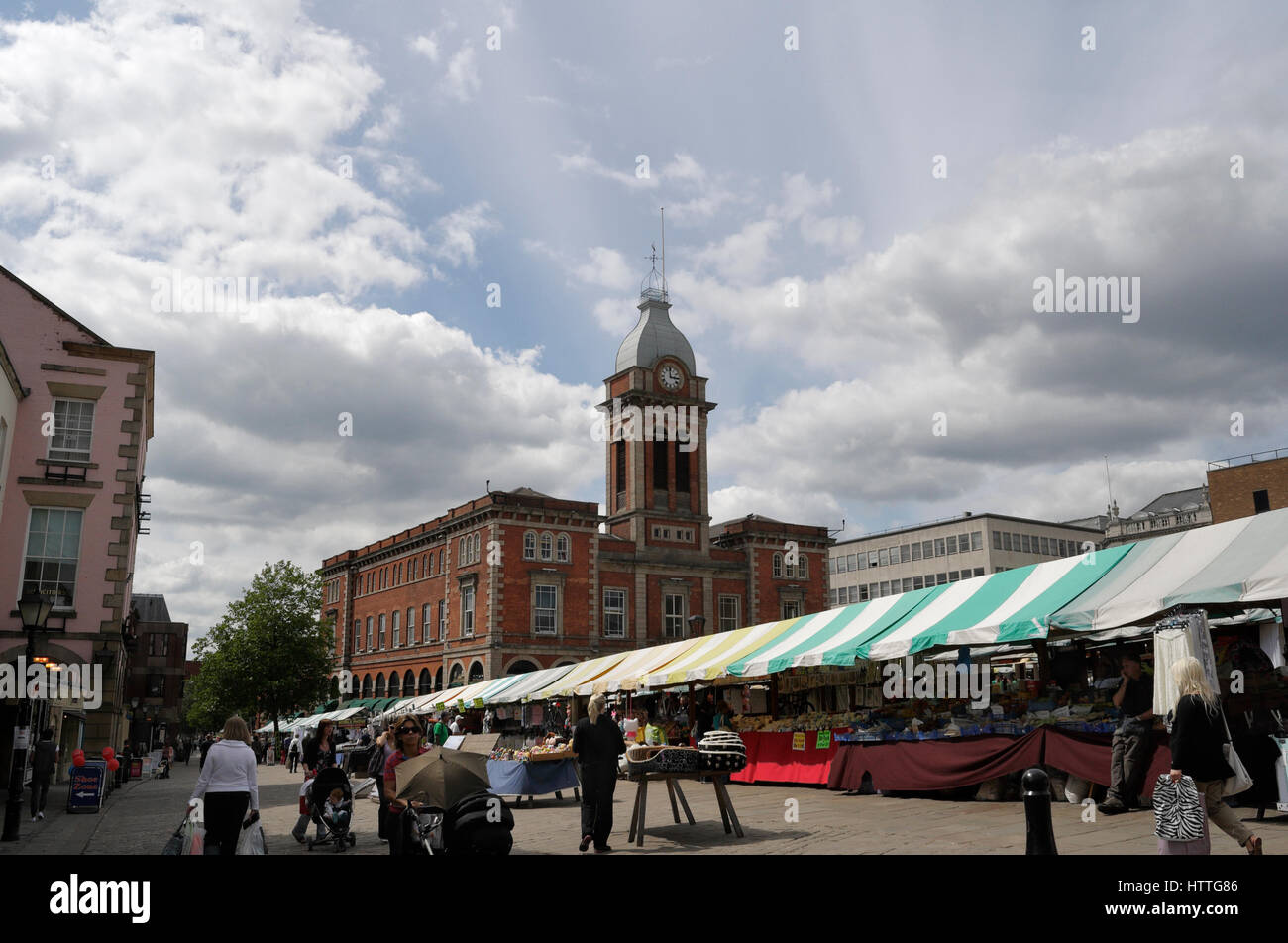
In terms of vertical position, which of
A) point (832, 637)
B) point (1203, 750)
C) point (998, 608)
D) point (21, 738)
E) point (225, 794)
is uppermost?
point (998, 608)

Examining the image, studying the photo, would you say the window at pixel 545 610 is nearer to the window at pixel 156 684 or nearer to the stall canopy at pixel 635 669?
the stall canopy at pixel 635 669

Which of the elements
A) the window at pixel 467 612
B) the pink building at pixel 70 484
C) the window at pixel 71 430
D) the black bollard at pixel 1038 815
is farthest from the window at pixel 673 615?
the black bollard at pixel 1038 815

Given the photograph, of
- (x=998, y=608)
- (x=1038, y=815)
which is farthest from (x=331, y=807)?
(x=998, y=608)

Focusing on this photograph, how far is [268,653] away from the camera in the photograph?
157 feet

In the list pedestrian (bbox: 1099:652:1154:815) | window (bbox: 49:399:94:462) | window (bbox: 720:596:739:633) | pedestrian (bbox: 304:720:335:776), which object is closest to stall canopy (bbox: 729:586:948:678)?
pedestrian (bbox: 1099:652:1154:815)

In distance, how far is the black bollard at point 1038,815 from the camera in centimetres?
622

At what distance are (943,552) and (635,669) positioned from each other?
68.3m

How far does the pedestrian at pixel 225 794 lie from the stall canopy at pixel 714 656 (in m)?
12.0

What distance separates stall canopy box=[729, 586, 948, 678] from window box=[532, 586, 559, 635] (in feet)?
118

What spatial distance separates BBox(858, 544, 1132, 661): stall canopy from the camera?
14156 millimetres

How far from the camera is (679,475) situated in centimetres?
6319

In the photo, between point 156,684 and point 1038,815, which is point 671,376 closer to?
point 1038,815

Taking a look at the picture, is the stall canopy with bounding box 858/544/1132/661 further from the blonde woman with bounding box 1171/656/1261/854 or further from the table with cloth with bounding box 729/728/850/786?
the blonde woman with bounding box 1171/656/1261/854
